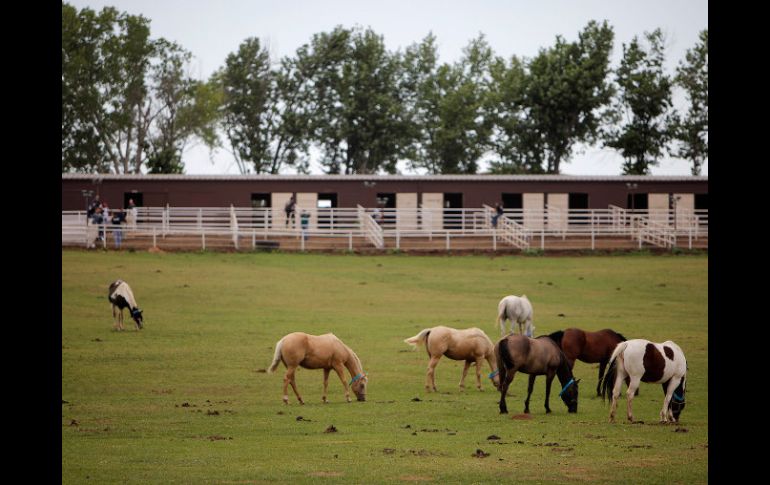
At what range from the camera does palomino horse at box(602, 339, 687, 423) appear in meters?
14.0

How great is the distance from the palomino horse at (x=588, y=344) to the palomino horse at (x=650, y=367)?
2.61 metres

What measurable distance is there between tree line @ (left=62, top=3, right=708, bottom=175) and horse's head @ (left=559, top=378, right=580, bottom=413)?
55.4 metres

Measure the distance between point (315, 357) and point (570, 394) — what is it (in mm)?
4002

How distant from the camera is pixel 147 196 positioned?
5212 centimetres

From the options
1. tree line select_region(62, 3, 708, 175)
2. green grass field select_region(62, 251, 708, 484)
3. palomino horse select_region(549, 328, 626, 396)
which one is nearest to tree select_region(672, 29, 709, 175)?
tree line select_region(62, 3, 708, 175)

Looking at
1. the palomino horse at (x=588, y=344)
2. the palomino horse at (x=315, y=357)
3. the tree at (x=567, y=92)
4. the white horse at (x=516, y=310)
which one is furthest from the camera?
the tree at (x=567, y=92)

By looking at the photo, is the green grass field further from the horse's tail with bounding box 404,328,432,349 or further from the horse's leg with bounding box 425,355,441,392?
the horse's tail with bounding box 404,328,432,349

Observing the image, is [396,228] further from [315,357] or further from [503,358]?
[503,358]

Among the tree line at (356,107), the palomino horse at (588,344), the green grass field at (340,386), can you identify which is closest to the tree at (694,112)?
the tree line at (356,107)

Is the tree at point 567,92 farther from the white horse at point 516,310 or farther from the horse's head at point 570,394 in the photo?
the horse's head at point 570,394

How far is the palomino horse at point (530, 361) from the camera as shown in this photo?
1473cm
